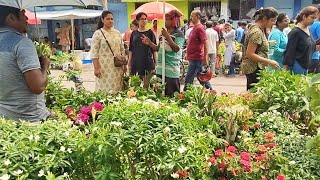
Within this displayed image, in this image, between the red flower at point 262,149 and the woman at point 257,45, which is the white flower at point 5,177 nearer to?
the red flower at point 262,149

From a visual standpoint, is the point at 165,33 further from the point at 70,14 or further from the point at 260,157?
the point at 70,14

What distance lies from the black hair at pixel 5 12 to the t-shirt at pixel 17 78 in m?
0.06

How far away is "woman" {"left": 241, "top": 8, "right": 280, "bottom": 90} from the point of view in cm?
475

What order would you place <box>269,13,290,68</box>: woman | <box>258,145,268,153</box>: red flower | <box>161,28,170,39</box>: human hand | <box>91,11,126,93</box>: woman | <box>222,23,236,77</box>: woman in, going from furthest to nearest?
<box>222,23,236,77</box>: woman → <box>269,13,290,68</box>: woman → <box>161,28,170,39</box>: human hand → <box>91,11,126,93</box>: woman → <box>258,145,268,153</box>: red flower

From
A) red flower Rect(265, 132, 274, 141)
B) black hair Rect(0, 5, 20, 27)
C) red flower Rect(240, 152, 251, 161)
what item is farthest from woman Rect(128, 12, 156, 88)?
red flower Rect(240, 152, 251, 161)

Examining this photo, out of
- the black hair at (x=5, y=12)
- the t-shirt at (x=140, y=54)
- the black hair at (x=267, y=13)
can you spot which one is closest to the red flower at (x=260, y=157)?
the black hair at (x=5, y=12)

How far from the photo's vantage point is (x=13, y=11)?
116 inches

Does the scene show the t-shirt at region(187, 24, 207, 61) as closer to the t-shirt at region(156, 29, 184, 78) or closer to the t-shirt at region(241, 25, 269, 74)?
the t-shirt at region(156, 29, 184, 78)

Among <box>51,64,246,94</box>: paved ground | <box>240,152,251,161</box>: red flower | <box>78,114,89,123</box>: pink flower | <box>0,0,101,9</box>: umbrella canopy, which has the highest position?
<box>0,0,101,9</box>: umbrella canopy

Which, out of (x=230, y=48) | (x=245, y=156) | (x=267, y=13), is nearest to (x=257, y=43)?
(x=267, y=13)

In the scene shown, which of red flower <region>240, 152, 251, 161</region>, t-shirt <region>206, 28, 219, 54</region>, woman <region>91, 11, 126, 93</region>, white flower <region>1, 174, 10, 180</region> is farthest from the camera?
t-shirt <region>206, 28, 219, 54</region>

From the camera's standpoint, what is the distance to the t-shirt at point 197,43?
6.45 meters

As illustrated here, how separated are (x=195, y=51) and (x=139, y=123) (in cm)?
456

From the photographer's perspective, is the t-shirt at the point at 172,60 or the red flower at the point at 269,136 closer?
the red flower at the point at 269,136
